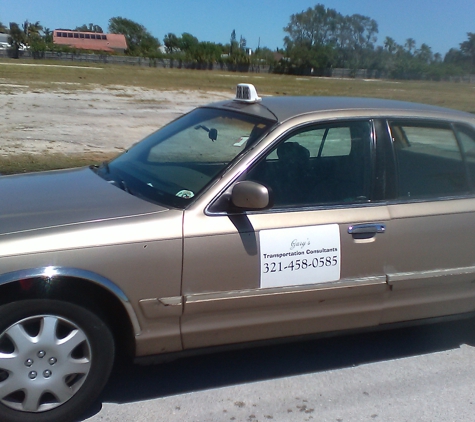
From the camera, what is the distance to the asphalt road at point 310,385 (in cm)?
322

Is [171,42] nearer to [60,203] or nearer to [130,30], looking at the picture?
[130,30]

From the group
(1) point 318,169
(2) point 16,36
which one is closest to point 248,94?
(1) point 318,169

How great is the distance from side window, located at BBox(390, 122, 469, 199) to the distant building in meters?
99.7

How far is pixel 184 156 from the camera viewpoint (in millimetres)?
3936

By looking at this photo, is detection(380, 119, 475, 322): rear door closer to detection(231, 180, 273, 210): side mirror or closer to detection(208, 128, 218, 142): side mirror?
detection(231, 180, 273, 210): side mirror

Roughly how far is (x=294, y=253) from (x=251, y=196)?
41 centimetres

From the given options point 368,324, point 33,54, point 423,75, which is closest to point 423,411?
point 368,324

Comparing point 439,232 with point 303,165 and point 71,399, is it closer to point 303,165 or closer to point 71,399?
point 303,165

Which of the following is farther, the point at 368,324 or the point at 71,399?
the point at 368,324

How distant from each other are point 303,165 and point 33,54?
72.2 m

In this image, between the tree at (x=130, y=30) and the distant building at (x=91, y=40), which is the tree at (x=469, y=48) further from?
the tree at (x=130, y=30)

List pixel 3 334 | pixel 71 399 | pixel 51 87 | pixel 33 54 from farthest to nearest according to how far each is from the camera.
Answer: pixel 33 54 → pixel 51 87 → pixel 71 399 → pixel 3 334

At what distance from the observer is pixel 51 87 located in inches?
1029

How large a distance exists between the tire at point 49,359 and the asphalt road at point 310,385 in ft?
0.82
